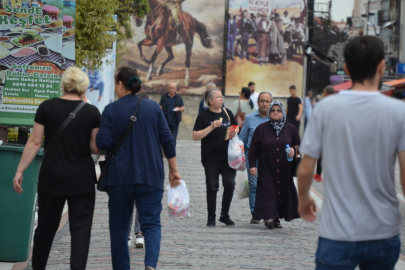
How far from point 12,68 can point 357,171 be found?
206 inches

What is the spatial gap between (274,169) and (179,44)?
772 inches

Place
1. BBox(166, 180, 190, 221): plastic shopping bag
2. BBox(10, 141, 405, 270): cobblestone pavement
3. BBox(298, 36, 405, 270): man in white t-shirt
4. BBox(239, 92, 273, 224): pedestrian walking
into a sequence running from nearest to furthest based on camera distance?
BBox(298, 36, 405, 270): man in white t-shirt
BBox(166, 180, 190, 221): plastic shopping bag
BBox(10, 141, 405, 270): cobblestone pavement
BBox(239, 92, 273, 224): pedestrian walking

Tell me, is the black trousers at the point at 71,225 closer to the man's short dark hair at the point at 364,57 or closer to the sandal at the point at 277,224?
the man's short dark hair at the point at 364,57

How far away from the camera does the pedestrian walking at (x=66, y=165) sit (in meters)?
4.93

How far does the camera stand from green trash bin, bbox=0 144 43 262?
233 inches

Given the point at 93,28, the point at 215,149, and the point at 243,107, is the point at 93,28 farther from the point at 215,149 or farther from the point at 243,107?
the point at 215,149

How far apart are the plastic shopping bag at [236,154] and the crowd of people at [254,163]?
0.31 ft

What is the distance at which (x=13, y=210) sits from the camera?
5906 mm

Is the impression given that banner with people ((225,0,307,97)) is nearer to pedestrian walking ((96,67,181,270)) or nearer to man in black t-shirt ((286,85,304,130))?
man in black t-shirt ((286,85,304,130))

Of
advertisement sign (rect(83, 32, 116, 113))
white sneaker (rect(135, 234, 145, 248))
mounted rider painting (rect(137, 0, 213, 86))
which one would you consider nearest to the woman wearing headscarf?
white sneaker (rect(135, 234, 145, 248))

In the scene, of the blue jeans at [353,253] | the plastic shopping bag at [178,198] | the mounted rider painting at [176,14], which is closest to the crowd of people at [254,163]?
the blue jeans at [353,253]

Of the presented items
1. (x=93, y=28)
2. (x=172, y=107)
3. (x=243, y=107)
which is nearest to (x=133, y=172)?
(x=243, y=107)

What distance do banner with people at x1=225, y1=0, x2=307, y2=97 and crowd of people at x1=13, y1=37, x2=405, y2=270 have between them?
19240 mm

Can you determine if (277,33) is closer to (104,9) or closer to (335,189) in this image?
(104,9)
